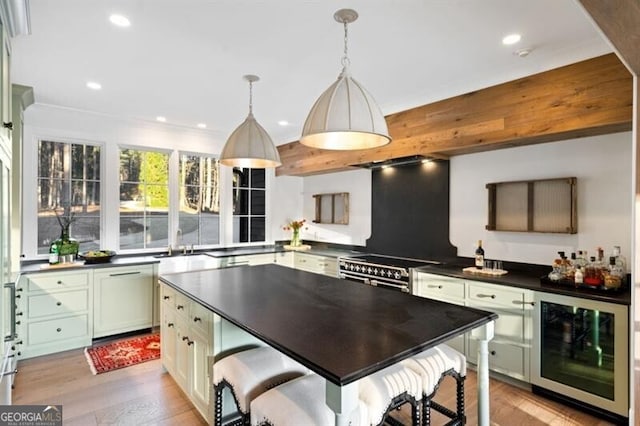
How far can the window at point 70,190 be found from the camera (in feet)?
12.9

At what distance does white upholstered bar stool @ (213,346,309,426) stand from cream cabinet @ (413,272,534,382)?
5.66 feet

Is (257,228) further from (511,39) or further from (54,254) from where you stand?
(511,39)

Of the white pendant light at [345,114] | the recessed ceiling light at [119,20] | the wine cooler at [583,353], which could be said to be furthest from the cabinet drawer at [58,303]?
the wine cooler at [583,353]

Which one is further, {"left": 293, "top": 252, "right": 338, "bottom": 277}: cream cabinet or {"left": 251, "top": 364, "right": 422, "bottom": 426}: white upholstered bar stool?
{"left": 293, "top": 252, "right": 338, "bottom": 277}: cream cabinet

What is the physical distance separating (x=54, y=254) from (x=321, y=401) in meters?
3.62

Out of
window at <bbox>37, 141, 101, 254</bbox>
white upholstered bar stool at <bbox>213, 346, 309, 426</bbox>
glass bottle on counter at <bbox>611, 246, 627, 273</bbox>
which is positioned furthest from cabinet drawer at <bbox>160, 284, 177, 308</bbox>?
glass bottle on counter at <bbox>611, 246, 627, 273</bbox>

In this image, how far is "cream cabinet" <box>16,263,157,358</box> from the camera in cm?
332

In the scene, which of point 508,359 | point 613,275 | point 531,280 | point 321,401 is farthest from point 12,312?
point 613,275

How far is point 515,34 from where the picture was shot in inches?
89.2

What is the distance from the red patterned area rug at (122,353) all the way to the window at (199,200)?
4.99ft

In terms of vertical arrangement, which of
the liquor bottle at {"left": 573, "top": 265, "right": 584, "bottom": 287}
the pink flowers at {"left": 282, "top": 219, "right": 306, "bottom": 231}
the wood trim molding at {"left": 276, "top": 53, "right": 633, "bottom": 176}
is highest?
the wood trim molding at {"left": 276, "top": 53, "right": 633, "bottom": 176}

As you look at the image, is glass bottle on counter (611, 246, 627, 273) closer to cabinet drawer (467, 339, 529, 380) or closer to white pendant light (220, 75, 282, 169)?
cabinet drawer (467, 339, 529, 380)

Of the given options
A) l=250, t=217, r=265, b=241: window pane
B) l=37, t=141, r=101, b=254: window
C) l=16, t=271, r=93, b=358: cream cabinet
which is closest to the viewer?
l=16, t=271, r=93, b=358: cream cabinet

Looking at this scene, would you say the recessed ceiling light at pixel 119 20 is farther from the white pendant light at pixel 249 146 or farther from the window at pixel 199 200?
the window at pixel 199 200
